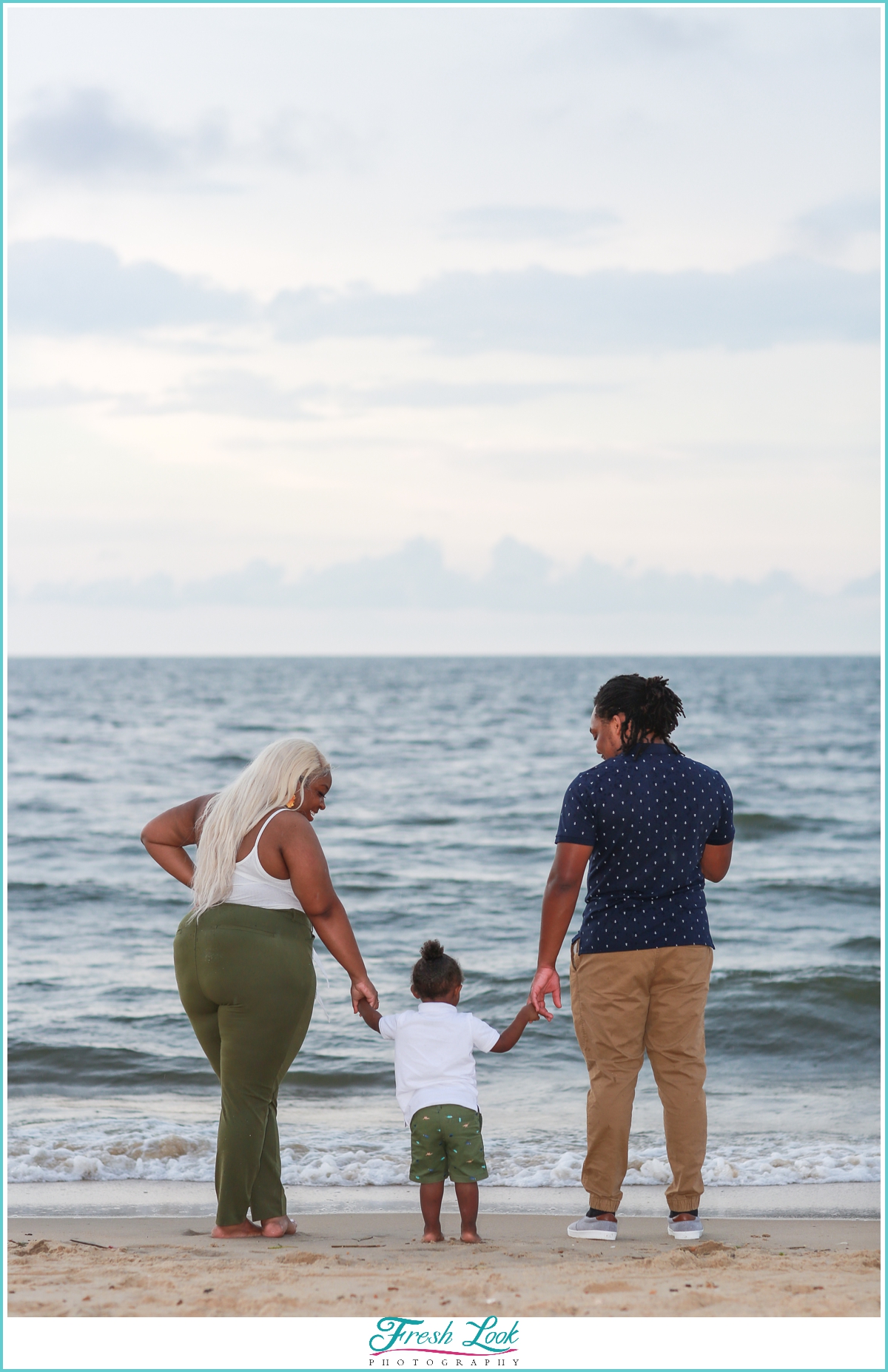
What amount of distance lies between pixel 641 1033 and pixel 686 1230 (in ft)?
2.36

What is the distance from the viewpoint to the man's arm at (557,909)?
3529 millimetres

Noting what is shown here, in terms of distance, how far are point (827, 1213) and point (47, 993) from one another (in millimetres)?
5421

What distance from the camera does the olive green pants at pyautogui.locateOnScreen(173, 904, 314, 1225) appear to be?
362cm

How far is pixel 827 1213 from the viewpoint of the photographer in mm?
4516

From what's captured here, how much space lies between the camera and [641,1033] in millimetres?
3660

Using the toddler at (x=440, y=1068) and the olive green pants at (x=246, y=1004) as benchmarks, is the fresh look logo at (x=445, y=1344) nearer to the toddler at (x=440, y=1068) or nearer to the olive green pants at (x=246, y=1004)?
the toddler at (x=440, y=1068)

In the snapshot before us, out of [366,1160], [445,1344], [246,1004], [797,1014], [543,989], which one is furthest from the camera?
[797,1014]

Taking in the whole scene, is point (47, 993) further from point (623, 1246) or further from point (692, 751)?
point (692, 751)

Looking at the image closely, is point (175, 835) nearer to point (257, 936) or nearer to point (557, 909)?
point (257, 936)

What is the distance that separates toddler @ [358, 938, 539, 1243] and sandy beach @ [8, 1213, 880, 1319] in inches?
11.2

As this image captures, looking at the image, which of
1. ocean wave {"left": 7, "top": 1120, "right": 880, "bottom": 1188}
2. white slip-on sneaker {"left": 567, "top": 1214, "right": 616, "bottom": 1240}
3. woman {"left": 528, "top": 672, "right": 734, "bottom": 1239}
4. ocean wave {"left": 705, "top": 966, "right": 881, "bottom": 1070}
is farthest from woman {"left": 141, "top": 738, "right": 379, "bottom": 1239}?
ocean wave {"left": 705, "top": 966, "right": 881, "bottom": 1070}

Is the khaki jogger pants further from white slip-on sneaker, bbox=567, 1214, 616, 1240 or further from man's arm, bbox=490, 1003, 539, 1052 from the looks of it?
white slip-on sneaker, bbox=567, 1214, 616, 1240

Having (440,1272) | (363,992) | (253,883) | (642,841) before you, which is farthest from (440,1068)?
(642,841)

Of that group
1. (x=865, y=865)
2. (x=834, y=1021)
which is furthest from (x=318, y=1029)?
(x=865, y=865)
